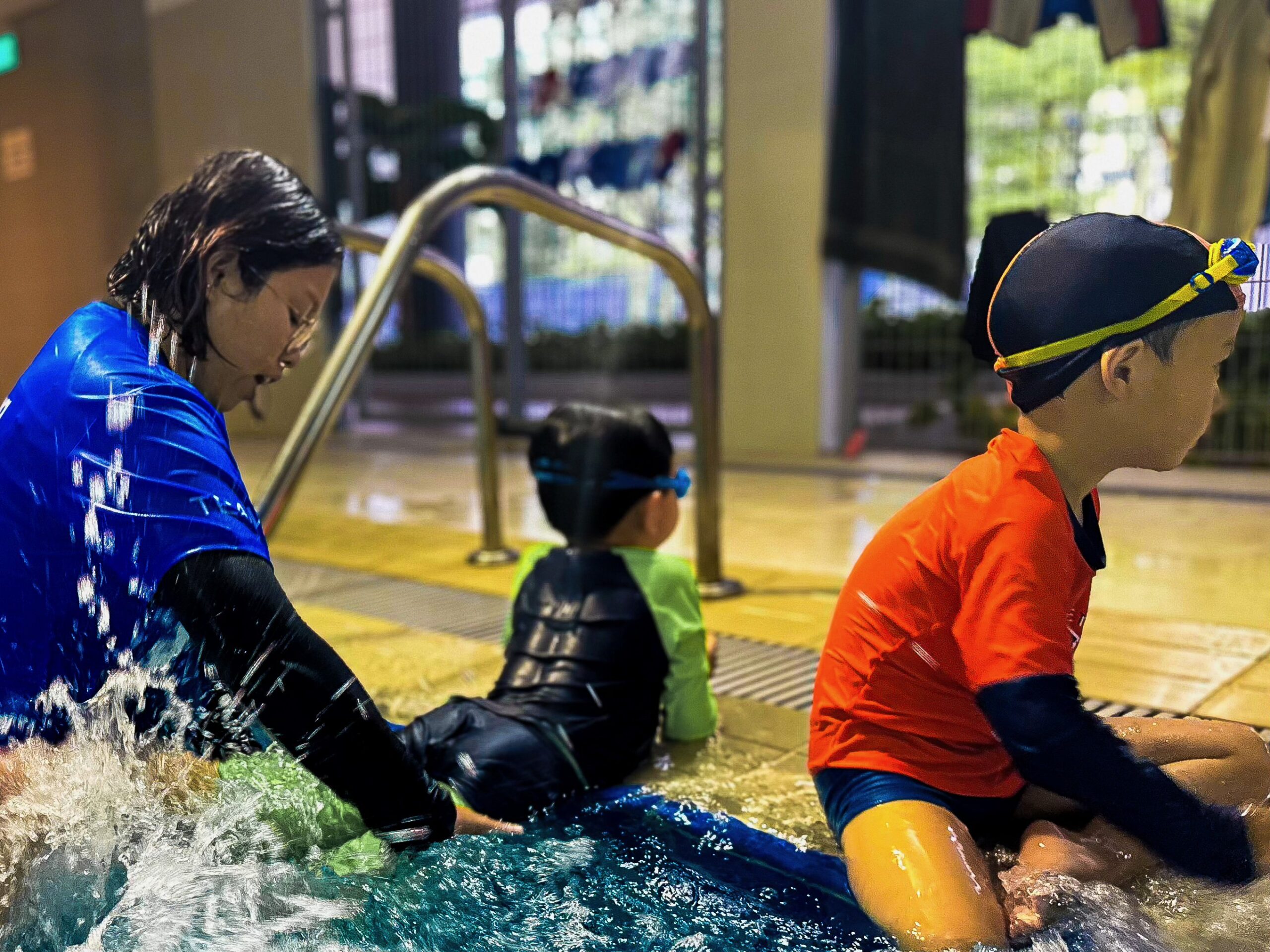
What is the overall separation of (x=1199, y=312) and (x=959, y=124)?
539 centimetres

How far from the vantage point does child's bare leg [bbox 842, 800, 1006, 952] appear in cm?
110

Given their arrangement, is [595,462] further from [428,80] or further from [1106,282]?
[428,80]

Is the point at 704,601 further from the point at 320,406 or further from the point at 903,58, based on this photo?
A: the point at 903,58

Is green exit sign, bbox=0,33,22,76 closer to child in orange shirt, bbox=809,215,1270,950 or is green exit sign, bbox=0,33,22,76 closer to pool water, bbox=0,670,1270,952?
pool water, bbox=0,670,1270,952

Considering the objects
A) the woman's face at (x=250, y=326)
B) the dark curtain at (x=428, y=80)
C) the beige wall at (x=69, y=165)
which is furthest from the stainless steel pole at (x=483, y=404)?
the dark curtain at (x=428, y=80)

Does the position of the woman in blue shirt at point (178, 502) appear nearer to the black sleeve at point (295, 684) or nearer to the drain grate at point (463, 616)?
the black sleeve at point (295, 684)

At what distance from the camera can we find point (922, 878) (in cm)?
115

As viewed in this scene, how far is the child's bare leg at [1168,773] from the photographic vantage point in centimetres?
125

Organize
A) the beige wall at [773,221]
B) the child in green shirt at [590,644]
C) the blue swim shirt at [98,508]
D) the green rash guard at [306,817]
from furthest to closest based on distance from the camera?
the beige wall at [773,221] < the child in green shirt at [590,644] < the green rash guard at [306,817] < the blue swim shirt at [98,508]

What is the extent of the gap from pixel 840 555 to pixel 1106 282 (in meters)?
2.58

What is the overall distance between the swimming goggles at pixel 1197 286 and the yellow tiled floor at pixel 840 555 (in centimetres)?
96

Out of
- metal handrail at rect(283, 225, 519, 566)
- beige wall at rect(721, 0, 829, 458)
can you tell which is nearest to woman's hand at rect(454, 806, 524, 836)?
metal handrail at rect(283, 225, 519, 566)

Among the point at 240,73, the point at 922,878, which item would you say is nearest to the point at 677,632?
the point at 922,878

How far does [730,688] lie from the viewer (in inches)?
86.0
